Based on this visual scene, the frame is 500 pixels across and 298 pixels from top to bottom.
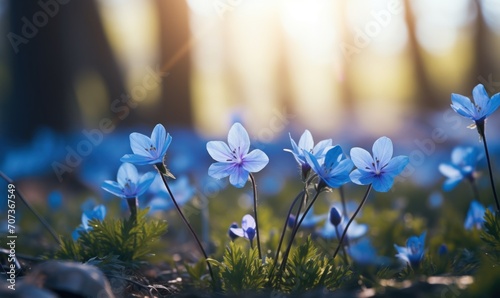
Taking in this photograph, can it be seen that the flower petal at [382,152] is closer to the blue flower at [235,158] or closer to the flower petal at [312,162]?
the flower petal at [312,162]

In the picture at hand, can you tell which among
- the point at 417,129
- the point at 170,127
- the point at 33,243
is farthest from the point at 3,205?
the point at 417,129

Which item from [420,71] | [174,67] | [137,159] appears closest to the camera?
[137,159]

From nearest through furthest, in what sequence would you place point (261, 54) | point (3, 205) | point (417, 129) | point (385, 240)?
point (385, 240) → point (3, 205) → point (417, 129) → point (261, 54)

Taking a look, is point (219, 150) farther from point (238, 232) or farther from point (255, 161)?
point (238, 232)

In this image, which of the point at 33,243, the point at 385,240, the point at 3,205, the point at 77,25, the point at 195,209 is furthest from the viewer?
the point at 77,25

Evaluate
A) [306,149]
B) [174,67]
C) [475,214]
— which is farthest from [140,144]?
[174,67]

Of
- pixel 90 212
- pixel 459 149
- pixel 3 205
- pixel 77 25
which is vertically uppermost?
pixel 77 25

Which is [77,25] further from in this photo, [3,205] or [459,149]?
[459,149]
